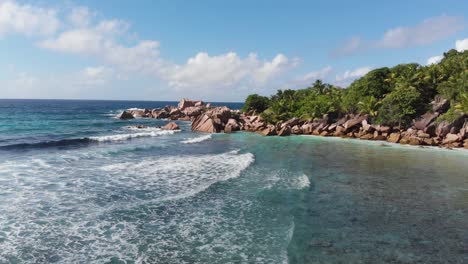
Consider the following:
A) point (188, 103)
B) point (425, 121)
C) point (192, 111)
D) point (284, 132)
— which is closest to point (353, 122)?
point (425, 121)

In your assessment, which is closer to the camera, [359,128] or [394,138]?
[394,138]

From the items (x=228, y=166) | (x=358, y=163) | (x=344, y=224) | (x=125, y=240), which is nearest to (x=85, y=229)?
(x=125, y=240)

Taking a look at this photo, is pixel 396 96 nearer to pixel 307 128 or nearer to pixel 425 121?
pixel 425 121

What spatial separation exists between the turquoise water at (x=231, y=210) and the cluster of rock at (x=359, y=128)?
13.7 meters

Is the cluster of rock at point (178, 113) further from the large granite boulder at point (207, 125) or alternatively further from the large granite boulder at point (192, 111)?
the large granite boulder at point (207, 125)

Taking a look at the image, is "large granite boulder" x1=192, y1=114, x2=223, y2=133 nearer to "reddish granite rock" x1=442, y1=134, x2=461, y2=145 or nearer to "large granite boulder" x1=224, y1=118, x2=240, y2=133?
"large granite boulder" x1=224, y1=118, x2=240, y2=133

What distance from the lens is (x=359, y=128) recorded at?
55.3 m

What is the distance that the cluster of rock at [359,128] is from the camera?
44812 mm

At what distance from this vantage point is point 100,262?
1161 centimetres

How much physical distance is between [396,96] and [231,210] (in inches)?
1835

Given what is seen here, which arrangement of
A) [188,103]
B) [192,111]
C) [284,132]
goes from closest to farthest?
[284,132], [192,111], [188,103]

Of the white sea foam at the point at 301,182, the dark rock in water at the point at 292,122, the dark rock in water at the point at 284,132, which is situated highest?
the dark rock in water at the point at 292,122

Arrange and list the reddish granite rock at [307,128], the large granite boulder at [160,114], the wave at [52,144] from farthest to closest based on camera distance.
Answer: the large granite boulder at [160,114]
the reddish granite rock at [307,128]
the wave at [52,144]

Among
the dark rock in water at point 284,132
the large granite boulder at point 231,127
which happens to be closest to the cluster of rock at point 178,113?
the large granite boulder at point 231,127
